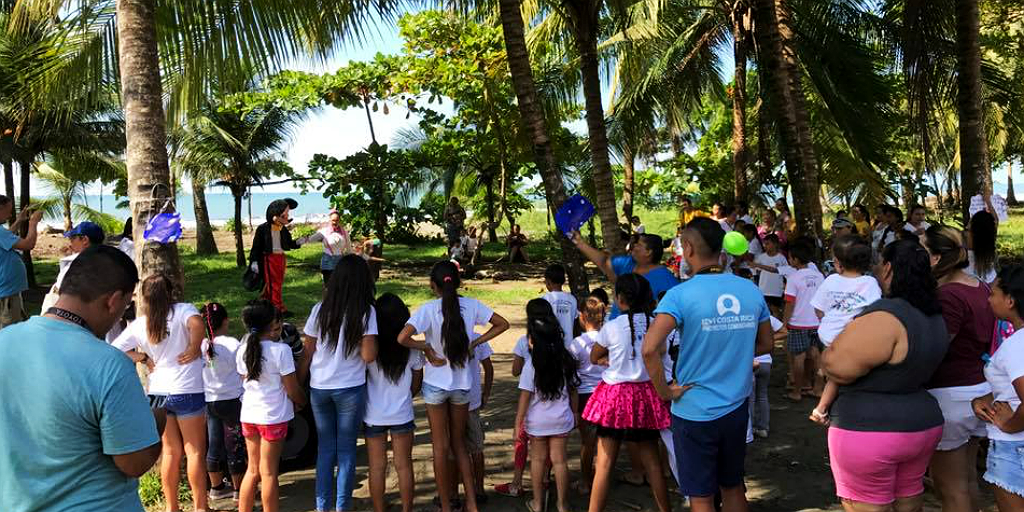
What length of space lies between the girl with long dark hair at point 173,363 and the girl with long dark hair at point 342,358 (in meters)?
0.71

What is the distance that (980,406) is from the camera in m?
3.59

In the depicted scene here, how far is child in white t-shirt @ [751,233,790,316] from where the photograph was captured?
342 inches

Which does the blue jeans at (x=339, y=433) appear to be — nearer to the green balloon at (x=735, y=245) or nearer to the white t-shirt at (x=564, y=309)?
the white t-shirt at (x=564, y=309)

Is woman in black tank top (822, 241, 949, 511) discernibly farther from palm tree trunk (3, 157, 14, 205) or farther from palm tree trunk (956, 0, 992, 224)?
palm tree trunk (3, 157, 14, 205)

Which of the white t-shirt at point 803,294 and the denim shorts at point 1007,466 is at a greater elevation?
the white t-shirt at point 803,294

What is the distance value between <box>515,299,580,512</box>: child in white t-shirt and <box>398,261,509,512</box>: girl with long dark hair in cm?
36

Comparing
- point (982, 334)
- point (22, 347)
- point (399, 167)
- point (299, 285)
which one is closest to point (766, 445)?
point (982, 334)

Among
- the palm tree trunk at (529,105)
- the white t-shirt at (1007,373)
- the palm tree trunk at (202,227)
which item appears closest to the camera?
the white t-shirt at (1007,373)

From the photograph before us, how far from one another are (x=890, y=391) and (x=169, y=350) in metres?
4.01

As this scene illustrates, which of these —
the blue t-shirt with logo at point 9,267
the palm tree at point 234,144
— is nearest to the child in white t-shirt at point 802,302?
the blue t-shirt with logo at point 9,267

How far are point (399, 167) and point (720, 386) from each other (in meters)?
14.9

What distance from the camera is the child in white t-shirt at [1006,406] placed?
338 centimetres

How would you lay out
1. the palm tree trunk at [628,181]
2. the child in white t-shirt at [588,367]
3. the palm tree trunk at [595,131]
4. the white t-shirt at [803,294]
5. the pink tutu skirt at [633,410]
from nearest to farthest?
the pink tutu skirt at [633,410], the child in white t-shirt at [588,367], the white t-shirt at [803,294], the palm tree trunk at [595,131], the palm tree trunk at [628,181]

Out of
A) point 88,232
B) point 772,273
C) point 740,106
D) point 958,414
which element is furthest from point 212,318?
point 740,106
